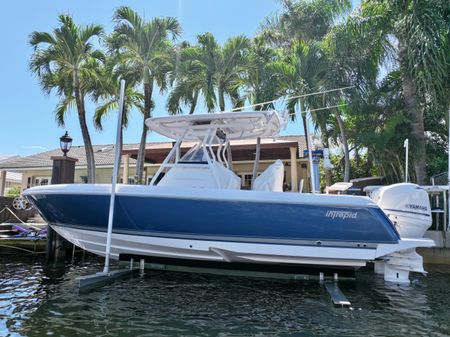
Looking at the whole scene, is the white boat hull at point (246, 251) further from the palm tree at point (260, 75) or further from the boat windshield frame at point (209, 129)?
the palm tree at point (260, 75)

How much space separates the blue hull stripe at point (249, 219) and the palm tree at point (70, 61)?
27.1 feet

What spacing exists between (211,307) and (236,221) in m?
1.45

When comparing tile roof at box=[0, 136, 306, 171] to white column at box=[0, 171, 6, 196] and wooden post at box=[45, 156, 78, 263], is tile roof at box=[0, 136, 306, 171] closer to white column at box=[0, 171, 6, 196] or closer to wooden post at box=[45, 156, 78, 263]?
white column at box=[0, 171, 6, 196]

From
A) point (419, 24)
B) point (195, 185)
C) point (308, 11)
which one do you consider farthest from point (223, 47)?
point (195, 185)

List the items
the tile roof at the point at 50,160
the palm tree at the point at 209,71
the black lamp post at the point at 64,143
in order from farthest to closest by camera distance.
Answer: the tile roof at the point at 50,160
the palm tree at the point at 209,71
the black lamp post at the point at 64,143

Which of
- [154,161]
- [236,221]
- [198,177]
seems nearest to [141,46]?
[154,161]

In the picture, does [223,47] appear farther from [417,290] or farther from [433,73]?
[417,290]

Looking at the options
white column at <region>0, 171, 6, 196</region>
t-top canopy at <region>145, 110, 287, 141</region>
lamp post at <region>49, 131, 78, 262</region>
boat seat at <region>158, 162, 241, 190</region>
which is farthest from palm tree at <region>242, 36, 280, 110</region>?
white column at <region>0, 171, 6, 196</region>

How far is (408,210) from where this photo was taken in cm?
716

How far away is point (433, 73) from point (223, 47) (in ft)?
23.0

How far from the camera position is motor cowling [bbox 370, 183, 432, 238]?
7.14 m

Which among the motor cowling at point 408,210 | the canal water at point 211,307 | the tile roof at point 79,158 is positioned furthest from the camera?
the tile roof at point 79,158

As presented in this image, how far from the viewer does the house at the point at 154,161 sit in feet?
50.7

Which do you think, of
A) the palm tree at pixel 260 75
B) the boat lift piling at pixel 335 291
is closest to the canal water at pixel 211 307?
the boat lift piling at pixel 335 291
